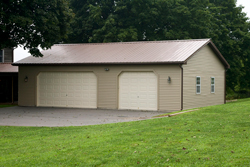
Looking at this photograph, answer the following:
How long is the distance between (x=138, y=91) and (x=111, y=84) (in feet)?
6.14

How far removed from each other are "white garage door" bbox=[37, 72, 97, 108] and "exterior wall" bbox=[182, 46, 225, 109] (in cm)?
597

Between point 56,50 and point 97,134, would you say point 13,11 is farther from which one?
point 97,134

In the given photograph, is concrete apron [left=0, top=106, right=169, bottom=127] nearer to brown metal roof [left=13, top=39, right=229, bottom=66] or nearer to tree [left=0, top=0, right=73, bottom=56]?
brown metal roof [left=13, top=39, right=229, bottom=66]

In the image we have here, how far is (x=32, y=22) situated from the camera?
66.9 ft

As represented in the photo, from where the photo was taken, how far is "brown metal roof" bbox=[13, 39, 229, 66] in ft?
69.3

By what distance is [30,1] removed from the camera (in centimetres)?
2064

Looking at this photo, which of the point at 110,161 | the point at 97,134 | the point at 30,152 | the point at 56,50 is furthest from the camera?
the point at 56,50

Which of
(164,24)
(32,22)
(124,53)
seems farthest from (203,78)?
(164,24)

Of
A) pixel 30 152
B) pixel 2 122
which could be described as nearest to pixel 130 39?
pixel 2 122

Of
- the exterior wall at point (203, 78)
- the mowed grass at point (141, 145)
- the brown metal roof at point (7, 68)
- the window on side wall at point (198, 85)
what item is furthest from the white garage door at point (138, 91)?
the brown metal roof at point (7, 68)

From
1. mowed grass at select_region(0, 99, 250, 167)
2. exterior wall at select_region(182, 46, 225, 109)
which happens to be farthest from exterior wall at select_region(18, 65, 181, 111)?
mowed grass at select_region(0, 99, 250, 167)

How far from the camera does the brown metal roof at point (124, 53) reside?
69.3 feet

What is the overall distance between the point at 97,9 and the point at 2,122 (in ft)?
64.3

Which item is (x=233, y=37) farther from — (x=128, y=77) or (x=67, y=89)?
(x=67, y=89)
